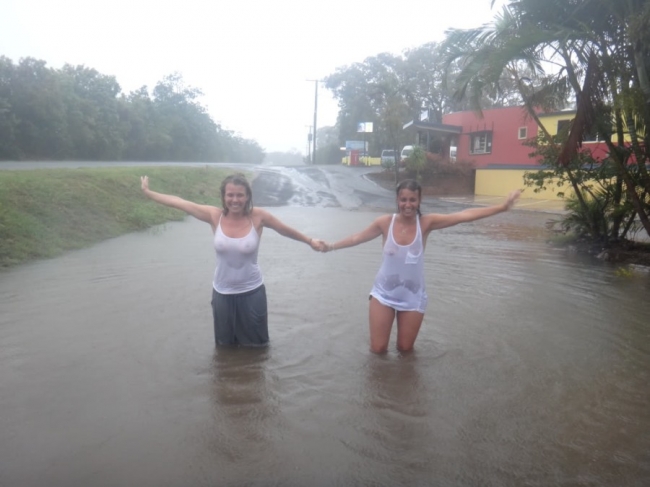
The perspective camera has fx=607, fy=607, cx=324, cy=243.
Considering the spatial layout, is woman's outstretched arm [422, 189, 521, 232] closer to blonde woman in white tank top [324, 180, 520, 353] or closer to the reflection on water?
blonde woman in white tank top [324, 180, 520, 353]

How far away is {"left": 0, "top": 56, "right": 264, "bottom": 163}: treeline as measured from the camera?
3400cm

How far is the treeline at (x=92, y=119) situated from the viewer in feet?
112

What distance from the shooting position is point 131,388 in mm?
4672

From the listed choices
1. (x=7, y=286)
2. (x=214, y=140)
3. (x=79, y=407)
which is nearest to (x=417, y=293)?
(x=79, y=407)

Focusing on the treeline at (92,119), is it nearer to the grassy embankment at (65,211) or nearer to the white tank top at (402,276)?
the grassy embankment at (65,211)

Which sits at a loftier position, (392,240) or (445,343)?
(392,240)

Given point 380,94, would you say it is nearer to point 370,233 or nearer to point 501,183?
point 501,183

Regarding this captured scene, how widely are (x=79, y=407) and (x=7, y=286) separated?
4611mm

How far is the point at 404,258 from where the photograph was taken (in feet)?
16.8

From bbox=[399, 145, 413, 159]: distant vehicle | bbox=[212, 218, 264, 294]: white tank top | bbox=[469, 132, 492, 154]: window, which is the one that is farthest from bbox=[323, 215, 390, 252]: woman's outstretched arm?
bbox=[469, 132, 492, 154]: window

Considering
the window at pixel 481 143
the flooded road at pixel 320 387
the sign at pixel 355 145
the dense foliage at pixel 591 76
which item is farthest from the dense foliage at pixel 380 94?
the flooded road at pixel 320 387

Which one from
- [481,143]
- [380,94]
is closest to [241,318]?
[481,143]

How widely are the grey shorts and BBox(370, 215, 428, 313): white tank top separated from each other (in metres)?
1.06

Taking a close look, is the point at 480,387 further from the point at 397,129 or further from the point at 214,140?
the point at 214,140
